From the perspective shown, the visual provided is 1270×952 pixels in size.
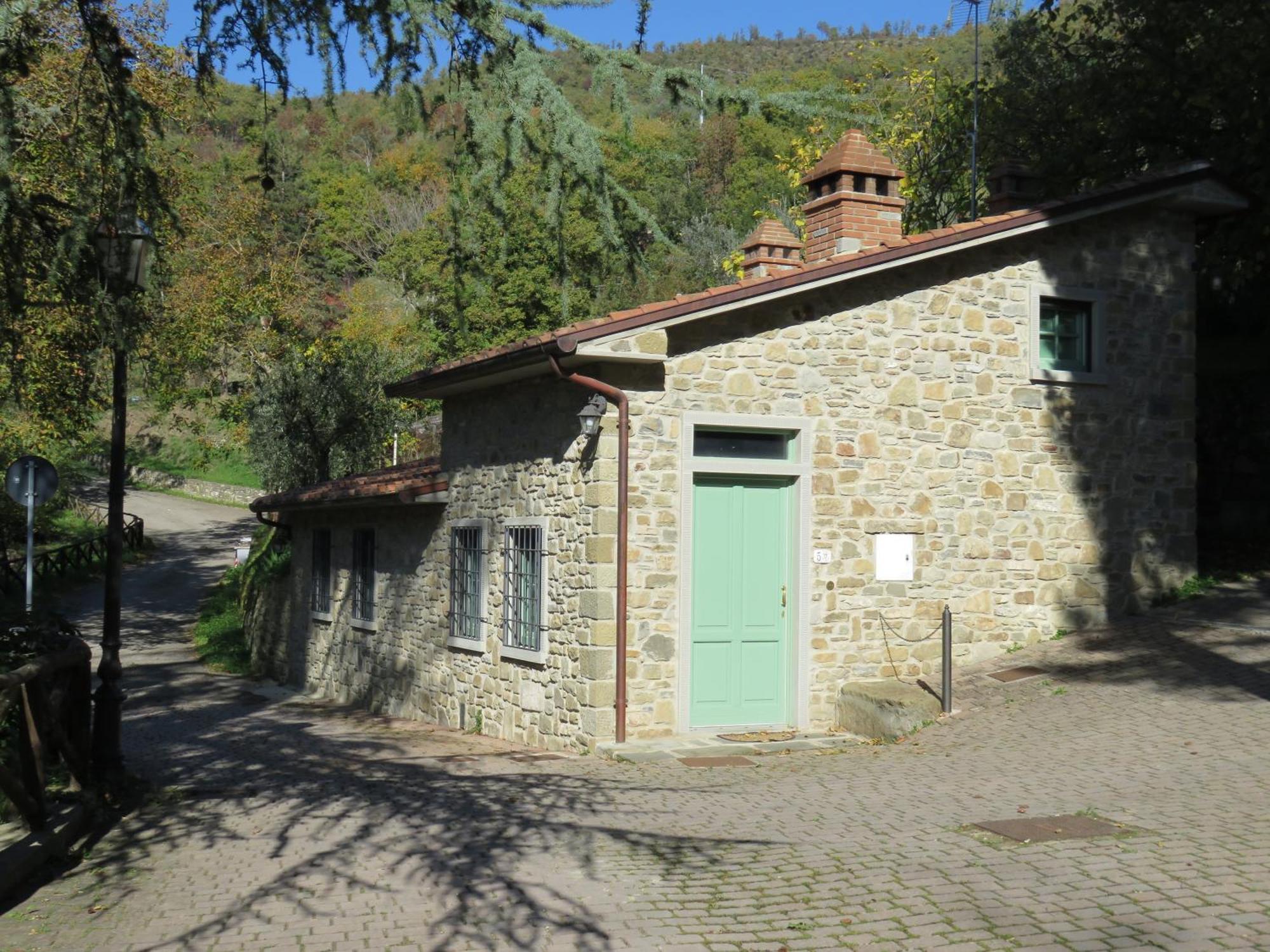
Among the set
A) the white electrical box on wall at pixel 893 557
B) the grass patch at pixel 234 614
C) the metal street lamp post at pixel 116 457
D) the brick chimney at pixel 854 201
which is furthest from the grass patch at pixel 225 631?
the white electrical box on wall at pixel 893 557

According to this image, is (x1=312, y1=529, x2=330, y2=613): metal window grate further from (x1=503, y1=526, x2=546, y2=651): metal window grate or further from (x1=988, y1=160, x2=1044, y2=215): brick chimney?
(x1=988, y1=160, x2=1044, y2=215): brick chimney

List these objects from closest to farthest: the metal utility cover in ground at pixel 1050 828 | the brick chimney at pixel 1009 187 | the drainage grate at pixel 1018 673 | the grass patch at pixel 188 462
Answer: the metal utility cover in ground at pixel 1050 828 < the drainage grate at pixel 1018 673 < the brick chimney at pixel 1009 187 < the grass patch at pixel 188 462

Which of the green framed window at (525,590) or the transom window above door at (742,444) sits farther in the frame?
the green framed window at (525,590)

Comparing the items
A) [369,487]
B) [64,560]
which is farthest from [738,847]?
[64,560]

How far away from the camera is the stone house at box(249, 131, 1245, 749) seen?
10648 mm

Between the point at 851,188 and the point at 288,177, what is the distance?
1426 inches

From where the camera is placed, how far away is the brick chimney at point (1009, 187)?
13.8m

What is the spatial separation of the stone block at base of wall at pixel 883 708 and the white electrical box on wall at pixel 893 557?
1.00m

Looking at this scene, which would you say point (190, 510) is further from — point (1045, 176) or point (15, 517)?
point (1045, 176)

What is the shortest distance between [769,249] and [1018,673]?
19.9ft

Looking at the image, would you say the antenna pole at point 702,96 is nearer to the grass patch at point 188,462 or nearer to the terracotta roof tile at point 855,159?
the terracotta roof tile at point 855,159

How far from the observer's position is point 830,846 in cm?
653

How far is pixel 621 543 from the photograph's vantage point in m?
10.5

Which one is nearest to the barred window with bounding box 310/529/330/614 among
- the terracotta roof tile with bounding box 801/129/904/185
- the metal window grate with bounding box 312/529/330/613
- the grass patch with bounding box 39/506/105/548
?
the metal window grate with bounding box 312/529/330/613
